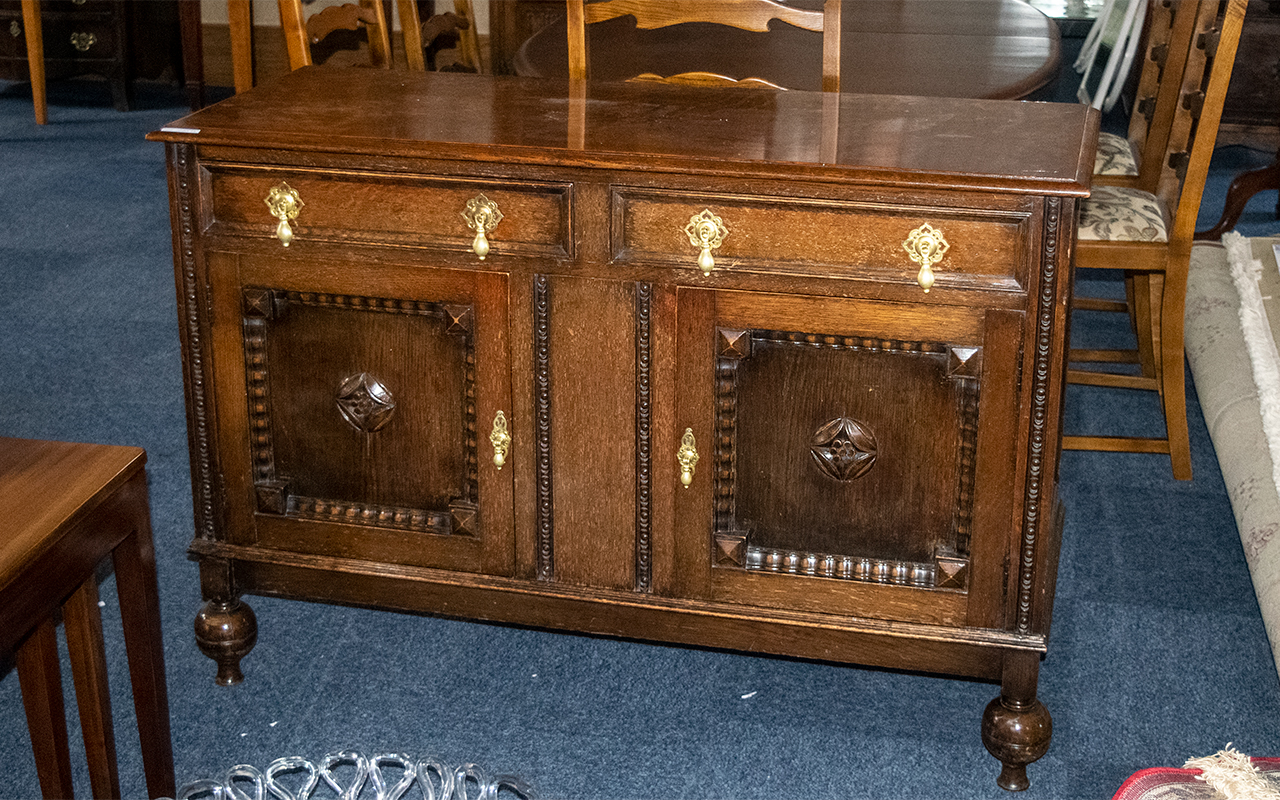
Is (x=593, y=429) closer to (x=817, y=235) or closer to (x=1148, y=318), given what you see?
(x=817, y=235)

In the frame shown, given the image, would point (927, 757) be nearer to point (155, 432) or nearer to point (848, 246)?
point (848, 246)

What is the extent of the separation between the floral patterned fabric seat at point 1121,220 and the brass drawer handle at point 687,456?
126 cm

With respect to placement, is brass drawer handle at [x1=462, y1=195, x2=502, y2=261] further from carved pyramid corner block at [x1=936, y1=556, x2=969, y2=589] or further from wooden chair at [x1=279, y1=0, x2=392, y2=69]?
wooden chair at [x1=279, y1=0, x2=392, y2=69]

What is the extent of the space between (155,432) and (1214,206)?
11.8ft

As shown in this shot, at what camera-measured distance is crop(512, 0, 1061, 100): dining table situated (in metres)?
3.16

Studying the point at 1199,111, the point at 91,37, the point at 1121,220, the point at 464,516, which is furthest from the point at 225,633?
the point at 91,37

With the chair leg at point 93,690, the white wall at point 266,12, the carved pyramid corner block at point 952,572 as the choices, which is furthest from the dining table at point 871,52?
the white wall at point 266,12

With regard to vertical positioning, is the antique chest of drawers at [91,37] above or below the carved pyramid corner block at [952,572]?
above

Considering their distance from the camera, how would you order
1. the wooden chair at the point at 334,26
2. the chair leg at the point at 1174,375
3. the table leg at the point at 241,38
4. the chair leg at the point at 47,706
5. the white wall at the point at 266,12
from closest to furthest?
the chair leg at the point at 47,706 → the wooden chair at the point at 334,26 → the chair leg at the point at 1174,375 → the table leg at the point at 241,38 → the white wall at the point at 266,12

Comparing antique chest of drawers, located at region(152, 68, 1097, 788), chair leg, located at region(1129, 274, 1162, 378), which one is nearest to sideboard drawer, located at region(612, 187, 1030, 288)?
antique chest of drawers, located at region(152, 68, 1097, 788)

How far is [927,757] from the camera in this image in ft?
7.45

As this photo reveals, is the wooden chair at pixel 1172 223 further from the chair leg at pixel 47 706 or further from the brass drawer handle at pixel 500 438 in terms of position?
the chair leg at pixel 47 706

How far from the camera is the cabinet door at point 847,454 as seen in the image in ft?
6.54

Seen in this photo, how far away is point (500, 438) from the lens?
218cm
